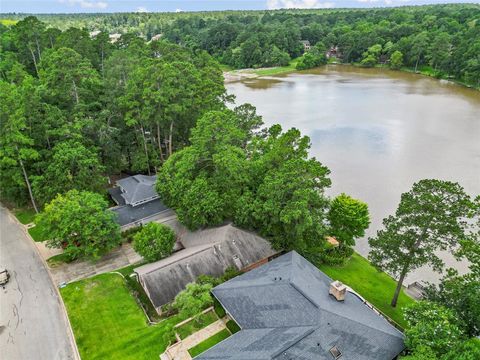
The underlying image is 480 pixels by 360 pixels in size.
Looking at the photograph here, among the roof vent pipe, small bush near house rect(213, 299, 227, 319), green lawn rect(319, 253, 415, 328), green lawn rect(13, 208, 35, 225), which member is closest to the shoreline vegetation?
green lawn rect(13, 208, 35, 225)

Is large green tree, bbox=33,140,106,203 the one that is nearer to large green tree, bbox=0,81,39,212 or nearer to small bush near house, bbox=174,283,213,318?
large green tree, bbox=0,81,39,212

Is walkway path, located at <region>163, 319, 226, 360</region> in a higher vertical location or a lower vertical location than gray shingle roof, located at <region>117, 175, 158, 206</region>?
lower

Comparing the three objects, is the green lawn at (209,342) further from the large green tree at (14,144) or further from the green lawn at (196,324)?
the large green tree at (14,144)

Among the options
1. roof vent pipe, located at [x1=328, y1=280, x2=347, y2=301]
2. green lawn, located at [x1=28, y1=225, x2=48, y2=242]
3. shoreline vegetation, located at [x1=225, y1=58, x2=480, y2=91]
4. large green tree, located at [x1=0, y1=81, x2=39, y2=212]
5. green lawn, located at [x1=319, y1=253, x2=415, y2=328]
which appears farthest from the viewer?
shoreline vegetation, located at [x1=225, y1=58, x2=480, y2=91]

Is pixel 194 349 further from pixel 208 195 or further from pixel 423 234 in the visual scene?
pixel 423 234

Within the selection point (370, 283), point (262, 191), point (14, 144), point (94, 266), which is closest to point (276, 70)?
point (262, 191)

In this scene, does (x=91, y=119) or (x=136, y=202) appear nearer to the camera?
(x=136, y=202)

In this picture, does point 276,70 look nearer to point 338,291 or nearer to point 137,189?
point 137,189
